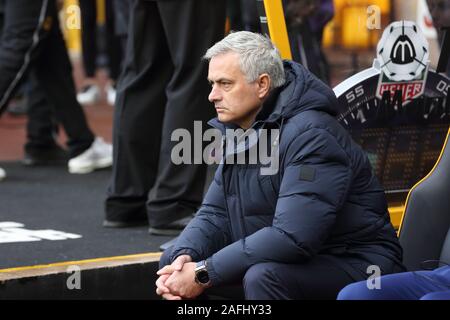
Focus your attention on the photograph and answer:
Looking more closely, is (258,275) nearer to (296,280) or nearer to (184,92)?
(296,280)

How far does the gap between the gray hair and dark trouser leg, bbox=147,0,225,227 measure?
142 cm

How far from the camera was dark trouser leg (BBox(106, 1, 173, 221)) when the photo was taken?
18.7 ft

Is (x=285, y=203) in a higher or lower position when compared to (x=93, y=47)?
higher

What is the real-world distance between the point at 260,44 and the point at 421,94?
1.50 m

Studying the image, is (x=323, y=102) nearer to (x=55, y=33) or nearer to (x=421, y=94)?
(x=421, y=94)

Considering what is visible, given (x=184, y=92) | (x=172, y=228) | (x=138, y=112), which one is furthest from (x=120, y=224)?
(x=184, y=92)

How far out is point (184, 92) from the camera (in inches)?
217

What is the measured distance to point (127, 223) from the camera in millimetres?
5867

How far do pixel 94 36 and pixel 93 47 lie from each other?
12cm

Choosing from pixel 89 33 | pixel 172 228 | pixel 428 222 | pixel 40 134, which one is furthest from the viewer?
pixel 89 33

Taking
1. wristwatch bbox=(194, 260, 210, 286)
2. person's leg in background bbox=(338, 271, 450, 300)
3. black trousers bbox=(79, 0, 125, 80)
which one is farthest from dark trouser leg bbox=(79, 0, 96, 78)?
Result: person's leg in background bbox=(338, 271, 450, 300)

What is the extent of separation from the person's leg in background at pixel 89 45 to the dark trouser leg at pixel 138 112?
6.36 m

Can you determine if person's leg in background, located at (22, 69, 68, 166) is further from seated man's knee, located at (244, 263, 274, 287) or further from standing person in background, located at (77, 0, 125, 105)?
seated man's knee, located at (244, 263, 274, 287)
